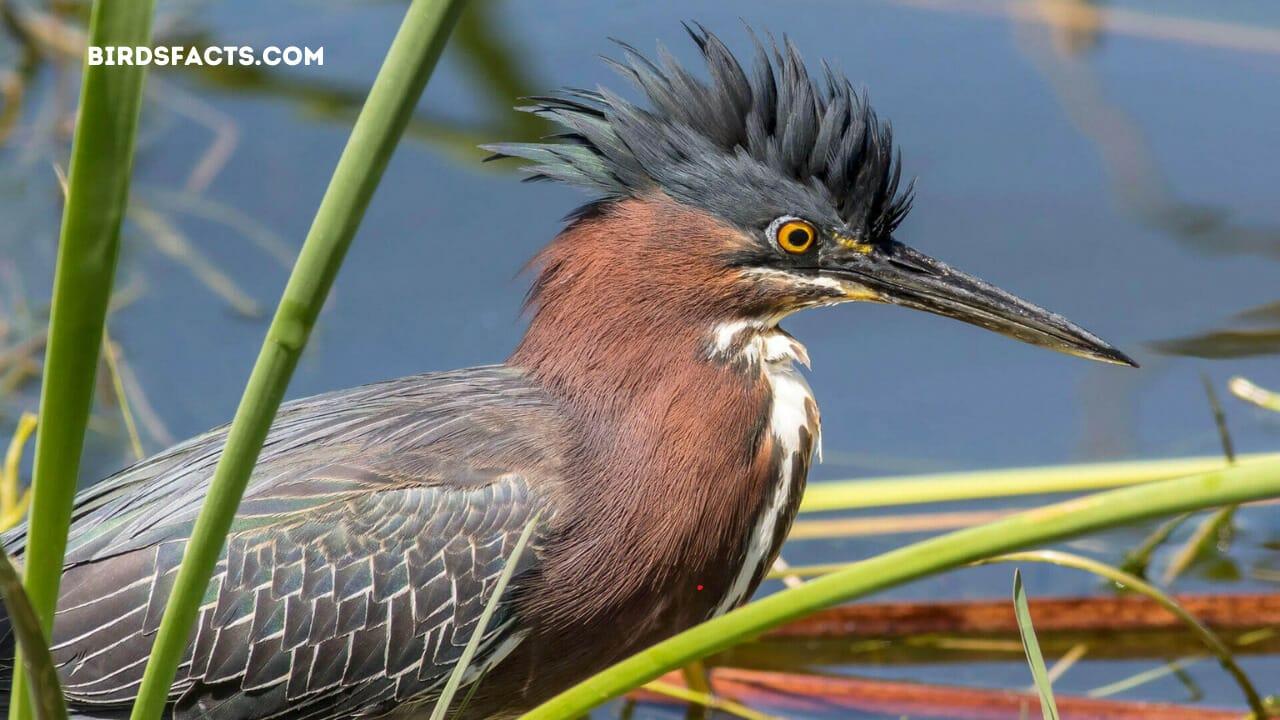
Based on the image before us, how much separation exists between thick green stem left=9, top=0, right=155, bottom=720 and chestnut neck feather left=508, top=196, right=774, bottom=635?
151cm

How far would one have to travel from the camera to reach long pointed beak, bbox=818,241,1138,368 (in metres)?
3.18

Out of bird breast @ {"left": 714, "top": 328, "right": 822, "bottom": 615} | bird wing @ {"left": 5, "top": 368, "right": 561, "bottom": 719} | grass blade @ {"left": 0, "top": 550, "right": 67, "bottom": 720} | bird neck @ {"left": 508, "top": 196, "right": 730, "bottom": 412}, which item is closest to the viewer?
grass blade @ {"left": 0, "top": 550, "right": 67, "bottom": 720}

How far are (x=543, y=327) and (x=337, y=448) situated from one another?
521 millimetres

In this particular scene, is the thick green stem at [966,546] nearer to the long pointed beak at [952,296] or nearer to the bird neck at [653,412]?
the bird neck at [653,412]

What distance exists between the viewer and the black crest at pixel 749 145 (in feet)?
10.1

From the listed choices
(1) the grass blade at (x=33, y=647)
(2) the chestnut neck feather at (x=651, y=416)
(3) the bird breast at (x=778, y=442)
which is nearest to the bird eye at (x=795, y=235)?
(2) the chestnut neck feather at (x=651, y=416)

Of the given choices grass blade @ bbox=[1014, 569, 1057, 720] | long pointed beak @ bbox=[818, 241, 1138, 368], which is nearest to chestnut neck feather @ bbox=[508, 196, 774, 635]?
long pointed beak @ bbox=[818, 241, 1138, 368]

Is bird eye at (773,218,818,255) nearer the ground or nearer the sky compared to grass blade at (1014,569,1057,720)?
nearer the sky

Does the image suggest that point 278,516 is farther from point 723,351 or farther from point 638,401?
point 723,351

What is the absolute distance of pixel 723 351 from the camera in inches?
127

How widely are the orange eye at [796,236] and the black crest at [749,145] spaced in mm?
42

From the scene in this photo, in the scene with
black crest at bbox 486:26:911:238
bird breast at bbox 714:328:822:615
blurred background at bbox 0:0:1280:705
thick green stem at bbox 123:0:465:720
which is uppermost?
blurred background at bbox 0:0:1280:705

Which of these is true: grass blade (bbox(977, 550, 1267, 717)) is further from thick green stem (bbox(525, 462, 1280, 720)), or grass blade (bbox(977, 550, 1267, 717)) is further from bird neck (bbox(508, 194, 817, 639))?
thick green stem (bbox(525, 462, 1280, 720))

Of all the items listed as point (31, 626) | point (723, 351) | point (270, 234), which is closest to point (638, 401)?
point (723, 351)
